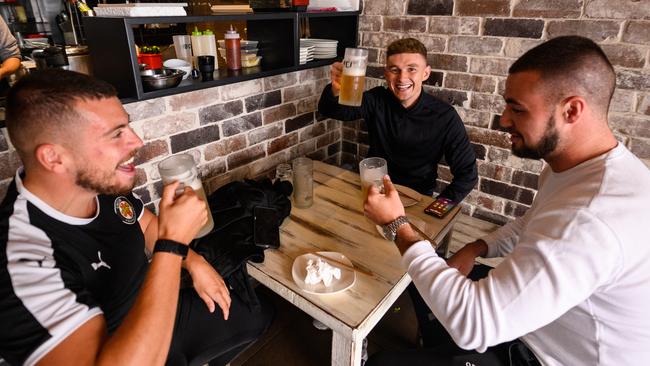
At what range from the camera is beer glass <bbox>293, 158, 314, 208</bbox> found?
1501 mm

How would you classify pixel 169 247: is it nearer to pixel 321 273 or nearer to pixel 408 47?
pixel 321 273

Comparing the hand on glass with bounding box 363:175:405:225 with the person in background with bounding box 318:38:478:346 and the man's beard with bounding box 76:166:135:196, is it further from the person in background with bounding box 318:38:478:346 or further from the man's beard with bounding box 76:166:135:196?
the person in background with bounding box 318:38:478:346

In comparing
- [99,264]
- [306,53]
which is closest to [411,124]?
[306,53]

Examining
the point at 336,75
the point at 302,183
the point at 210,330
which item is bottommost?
the point at 210,330

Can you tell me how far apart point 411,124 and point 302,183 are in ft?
2.65

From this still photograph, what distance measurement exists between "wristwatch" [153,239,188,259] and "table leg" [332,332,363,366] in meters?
0.48

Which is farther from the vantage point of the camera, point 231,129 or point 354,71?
point 231,129

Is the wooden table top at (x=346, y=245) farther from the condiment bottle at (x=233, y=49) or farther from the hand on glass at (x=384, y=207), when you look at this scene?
the condiment bottle at (x=233, y=49)

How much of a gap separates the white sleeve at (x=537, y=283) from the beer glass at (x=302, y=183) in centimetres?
76

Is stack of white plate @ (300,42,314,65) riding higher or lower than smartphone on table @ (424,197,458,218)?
higher

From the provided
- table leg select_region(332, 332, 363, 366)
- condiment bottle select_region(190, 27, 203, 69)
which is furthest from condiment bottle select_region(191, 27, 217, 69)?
table leg select_region(332, 332, 363, 366)

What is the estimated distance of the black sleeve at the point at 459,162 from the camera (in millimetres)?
1957

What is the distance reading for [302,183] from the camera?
59.8 inches

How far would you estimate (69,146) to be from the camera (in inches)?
34.6
